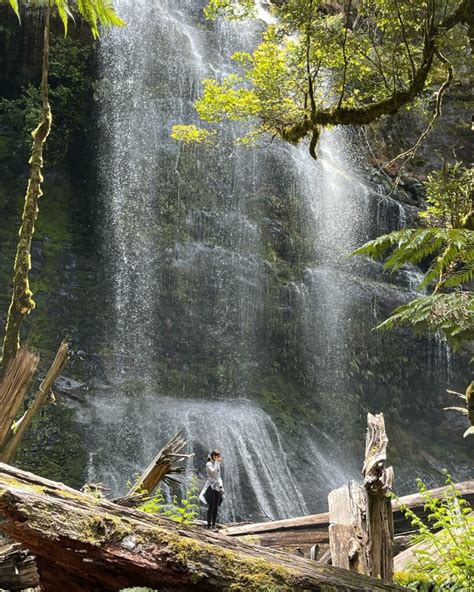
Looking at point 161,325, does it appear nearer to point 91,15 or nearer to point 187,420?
point 187,420

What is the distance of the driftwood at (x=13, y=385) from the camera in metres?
5.21

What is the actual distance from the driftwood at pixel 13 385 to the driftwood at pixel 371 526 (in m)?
2.94

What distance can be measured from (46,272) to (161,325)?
3303 mm

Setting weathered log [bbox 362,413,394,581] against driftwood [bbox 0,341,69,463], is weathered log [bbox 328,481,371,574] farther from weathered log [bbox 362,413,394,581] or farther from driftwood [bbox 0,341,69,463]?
driftwood [bbox 0,341,69,463]

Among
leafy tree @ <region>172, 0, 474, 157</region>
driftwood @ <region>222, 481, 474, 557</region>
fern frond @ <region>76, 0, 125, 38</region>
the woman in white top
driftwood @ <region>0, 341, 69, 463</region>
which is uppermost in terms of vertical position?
leafy tree @ <region>172, 0, 474, 157</region>

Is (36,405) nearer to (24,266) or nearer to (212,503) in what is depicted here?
(24,266)

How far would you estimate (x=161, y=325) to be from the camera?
52.6ft

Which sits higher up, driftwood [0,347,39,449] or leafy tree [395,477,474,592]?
driftwood [0,347,39,449]

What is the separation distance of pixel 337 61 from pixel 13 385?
19.3ft

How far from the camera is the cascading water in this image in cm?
1534

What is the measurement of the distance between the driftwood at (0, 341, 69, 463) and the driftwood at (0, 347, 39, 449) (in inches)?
12.7

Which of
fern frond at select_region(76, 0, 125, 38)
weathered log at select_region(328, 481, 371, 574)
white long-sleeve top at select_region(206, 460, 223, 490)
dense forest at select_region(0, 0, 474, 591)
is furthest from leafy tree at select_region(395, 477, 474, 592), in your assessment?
dense forest at select_region(0, 0, 474, 591)

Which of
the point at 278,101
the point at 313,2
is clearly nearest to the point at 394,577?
the point at 313,2

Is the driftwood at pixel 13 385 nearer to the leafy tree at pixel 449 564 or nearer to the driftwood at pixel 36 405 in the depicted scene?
the driftwood at pixel 36 405
